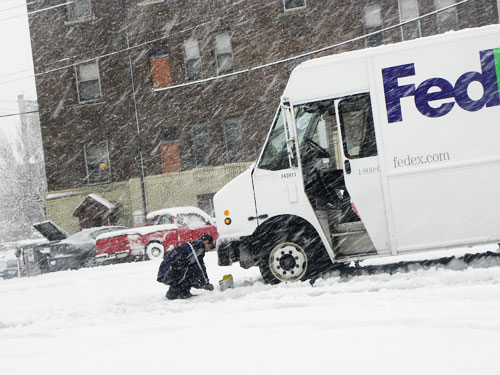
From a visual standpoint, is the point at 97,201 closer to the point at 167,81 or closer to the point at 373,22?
the point at 167,81

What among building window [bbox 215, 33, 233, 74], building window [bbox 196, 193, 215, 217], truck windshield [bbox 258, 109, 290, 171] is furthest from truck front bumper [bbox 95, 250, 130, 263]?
building window [bbox 215, 33, 233, 74]

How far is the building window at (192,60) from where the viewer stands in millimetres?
27219

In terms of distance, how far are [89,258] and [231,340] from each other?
13968 mm

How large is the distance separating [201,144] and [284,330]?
71.3ft

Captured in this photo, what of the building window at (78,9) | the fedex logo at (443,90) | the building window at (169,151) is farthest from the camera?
the building window at (78,9)

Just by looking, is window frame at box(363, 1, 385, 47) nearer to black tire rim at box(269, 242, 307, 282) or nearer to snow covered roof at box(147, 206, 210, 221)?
snow covered roof at box(147, 206, 210, 221)

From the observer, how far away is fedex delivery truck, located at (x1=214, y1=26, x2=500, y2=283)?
7.80 meters

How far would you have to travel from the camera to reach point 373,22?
25.8 meters

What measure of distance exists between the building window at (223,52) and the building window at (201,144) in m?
2.65

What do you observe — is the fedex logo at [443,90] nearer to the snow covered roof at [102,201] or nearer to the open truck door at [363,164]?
the open truck door at [363,164]

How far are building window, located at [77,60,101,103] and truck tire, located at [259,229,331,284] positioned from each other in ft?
70.5

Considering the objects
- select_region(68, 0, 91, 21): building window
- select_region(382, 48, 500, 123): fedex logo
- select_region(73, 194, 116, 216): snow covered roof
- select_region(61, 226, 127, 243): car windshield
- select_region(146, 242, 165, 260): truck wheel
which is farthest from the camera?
select_region(68, 0, 91, 21): building window

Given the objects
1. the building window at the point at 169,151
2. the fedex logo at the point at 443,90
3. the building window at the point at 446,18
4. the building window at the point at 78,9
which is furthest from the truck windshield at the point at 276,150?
the building window at the point at 78,9

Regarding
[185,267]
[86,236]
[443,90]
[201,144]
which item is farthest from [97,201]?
[443,90]
